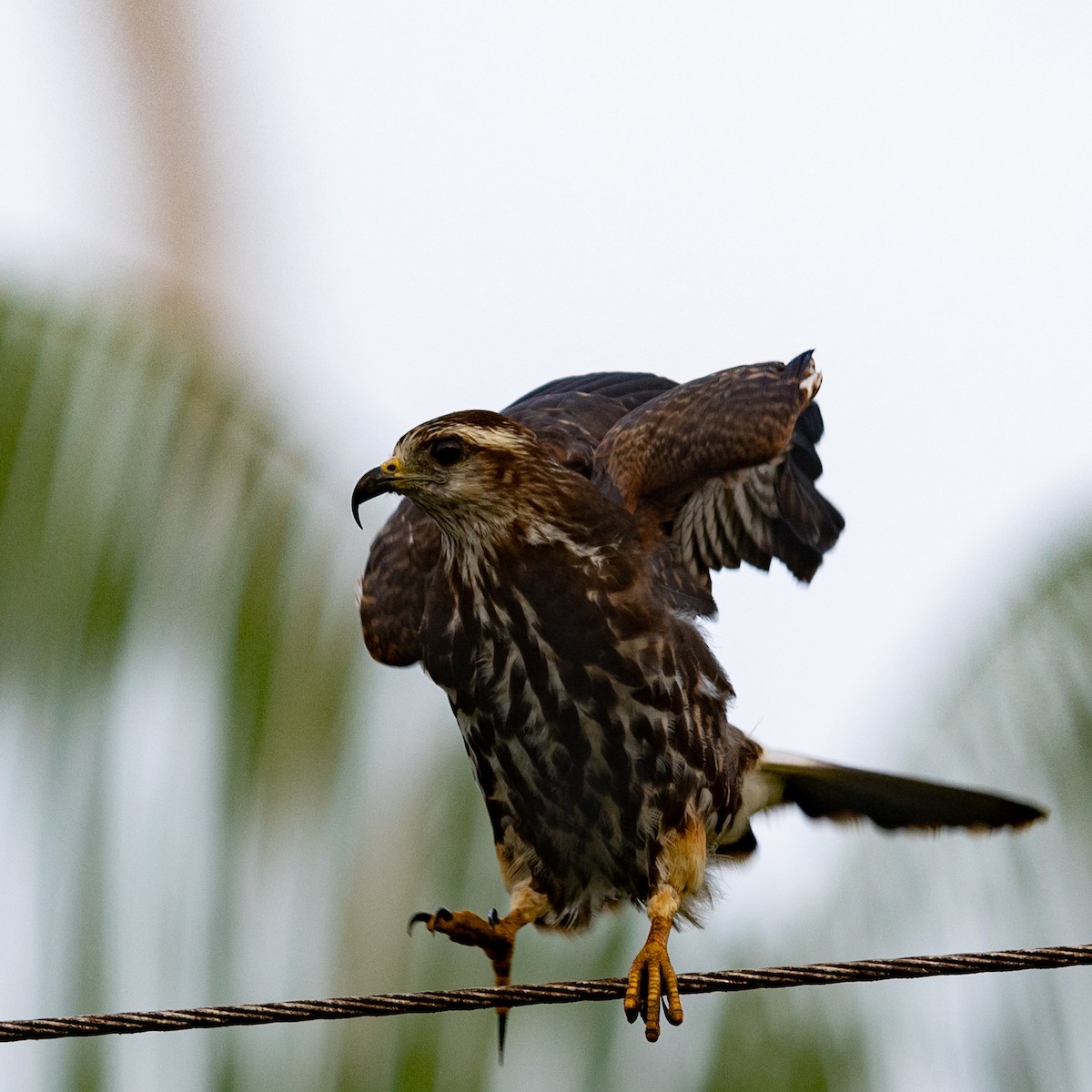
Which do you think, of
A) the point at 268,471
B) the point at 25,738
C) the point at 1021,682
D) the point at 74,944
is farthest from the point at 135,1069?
the point at 1021,682

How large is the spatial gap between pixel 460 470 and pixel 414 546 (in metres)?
0.61

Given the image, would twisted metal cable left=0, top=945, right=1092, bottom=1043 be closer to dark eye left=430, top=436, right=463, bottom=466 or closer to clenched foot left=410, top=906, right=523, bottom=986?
clenched foot left=410, top=906, right=523, bottom=986

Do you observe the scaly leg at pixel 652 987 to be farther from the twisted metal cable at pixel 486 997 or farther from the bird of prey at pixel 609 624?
the twisted metal cable at pixel 486 997

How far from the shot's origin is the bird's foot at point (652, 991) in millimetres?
3719

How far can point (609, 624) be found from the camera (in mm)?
3914

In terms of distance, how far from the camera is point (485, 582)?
3969 millimetres

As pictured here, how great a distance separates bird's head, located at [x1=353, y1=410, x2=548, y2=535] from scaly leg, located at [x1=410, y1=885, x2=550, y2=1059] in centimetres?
99

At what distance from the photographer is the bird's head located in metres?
3.90

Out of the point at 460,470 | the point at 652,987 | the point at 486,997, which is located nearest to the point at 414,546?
the point at 460,470

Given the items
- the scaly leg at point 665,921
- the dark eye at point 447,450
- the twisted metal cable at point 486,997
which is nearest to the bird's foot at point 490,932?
the scaly leg at point 665,921

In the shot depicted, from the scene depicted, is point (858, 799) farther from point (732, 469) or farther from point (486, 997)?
point (486, 997)

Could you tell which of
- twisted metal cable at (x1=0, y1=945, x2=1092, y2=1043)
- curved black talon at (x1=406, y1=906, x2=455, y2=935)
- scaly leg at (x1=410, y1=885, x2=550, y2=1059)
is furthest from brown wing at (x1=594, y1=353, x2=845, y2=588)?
twisted metal cable at (x1=0, y1=945, x2=1092, y2=1043)

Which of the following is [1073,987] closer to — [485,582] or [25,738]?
[485,582]

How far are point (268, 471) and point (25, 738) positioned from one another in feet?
3.74
